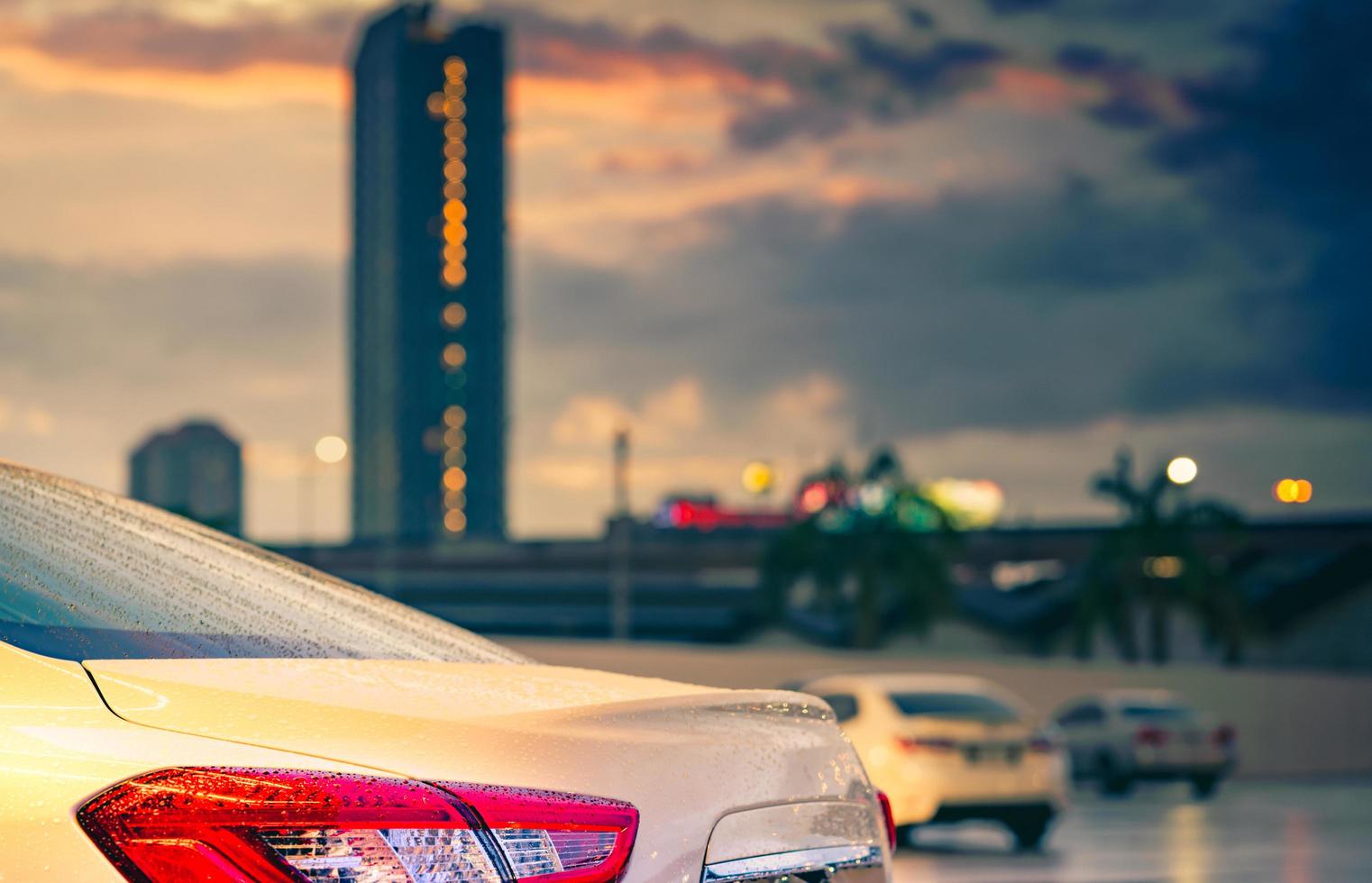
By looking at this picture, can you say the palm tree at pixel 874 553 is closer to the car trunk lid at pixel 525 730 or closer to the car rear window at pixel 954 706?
the car rear window at pixel 954 706

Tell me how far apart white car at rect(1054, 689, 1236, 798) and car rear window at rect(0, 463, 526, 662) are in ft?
90.6

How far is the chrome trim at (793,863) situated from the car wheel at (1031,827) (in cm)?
1654

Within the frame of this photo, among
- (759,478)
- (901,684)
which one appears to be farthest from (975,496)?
(901,684)

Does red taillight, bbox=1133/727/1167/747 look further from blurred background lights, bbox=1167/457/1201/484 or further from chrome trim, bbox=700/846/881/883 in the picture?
chrome trim, bbox=700/846/881/883

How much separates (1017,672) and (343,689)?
34666 mm

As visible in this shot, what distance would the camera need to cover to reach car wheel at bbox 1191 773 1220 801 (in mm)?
29641

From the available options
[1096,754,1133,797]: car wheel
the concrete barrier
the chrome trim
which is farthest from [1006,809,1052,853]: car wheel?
the chrome trim

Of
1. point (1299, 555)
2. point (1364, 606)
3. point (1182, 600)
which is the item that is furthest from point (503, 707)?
point (1299, 555)

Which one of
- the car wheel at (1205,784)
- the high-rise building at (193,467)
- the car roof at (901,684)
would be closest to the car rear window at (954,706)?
the car roof at (901,684)

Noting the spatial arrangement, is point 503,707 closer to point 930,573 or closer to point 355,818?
Result: point 355,818

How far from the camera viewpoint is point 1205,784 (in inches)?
1172

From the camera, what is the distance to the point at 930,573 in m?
57.2

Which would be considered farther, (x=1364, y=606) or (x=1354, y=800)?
(x=1364, y=606)

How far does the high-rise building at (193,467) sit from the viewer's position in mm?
57266
